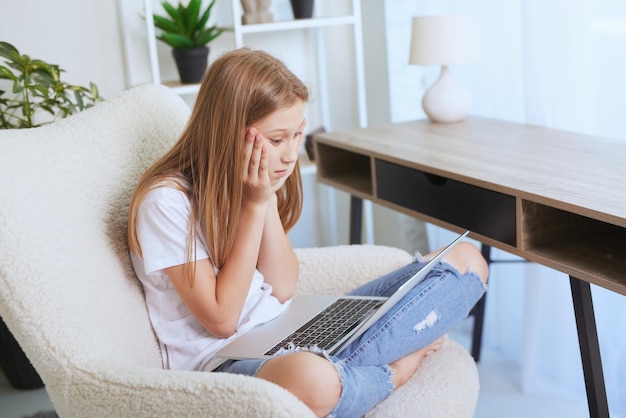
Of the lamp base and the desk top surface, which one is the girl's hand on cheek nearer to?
Answer: the desk top surface

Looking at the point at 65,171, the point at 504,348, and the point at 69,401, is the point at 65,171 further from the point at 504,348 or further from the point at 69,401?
the point at 504,348

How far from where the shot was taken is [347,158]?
81.7 inches

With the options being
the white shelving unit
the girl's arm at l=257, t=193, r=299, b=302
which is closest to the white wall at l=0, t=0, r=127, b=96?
the white shelving unit

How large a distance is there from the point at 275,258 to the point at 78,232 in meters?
0.35

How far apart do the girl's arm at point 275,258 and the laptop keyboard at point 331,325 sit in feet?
0.33

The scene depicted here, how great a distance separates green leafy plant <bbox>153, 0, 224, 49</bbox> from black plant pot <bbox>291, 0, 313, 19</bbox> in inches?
8.8

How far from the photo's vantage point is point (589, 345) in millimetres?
1398

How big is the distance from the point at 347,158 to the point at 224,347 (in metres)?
0.94

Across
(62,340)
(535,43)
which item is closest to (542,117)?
(535,43)

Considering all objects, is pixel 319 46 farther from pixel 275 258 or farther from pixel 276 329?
pixel 276 329

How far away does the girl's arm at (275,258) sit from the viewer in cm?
140

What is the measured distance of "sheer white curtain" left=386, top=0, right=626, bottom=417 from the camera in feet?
5.70

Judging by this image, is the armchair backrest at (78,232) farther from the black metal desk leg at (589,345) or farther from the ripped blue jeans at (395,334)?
the black metal desk leg at (589,345)

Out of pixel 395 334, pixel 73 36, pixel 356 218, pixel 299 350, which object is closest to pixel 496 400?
pixel 356 218
